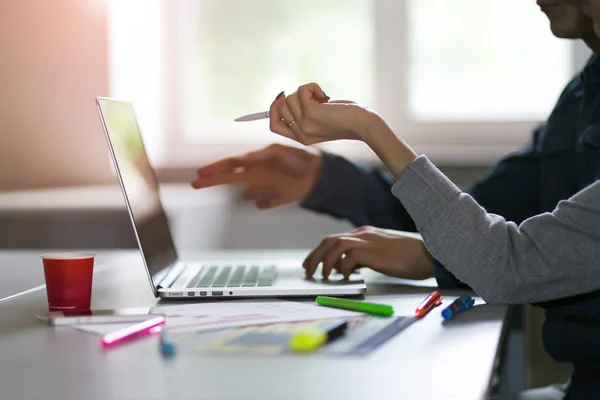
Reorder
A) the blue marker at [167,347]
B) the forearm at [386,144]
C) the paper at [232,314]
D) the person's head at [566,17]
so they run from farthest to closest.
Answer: the person's head at [566,17] < the forearm at [386,144] < the paper at [232,314] < the blue marker at [167,347]

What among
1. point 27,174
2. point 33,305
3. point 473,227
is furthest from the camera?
point 27,174

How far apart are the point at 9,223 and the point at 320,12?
145 cm

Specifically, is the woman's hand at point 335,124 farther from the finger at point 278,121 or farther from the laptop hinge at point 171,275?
the laptop hinge at point 171,275

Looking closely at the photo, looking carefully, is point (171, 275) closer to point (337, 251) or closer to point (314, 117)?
point (337, 251)

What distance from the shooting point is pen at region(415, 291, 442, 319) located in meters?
0.91

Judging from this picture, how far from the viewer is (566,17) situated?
4.20ft

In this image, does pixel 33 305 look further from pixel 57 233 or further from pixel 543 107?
pixel 543 107

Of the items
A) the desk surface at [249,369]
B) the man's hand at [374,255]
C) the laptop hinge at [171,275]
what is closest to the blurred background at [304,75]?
the laptop hinge at [171,275]

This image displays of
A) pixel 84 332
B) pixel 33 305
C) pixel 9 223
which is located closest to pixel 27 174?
pixel 9 223

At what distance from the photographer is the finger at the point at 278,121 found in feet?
3.32

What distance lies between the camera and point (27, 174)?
1.50m

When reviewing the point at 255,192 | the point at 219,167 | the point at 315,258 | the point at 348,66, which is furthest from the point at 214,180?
the point at 348,66

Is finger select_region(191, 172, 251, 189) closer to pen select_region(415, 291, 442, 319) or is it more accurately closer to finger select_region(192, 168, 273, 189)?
finger select_region(192, 168, 273, 189)

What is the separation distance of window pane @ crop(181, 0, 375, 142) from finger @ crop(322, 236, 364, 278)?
1.57 meters
